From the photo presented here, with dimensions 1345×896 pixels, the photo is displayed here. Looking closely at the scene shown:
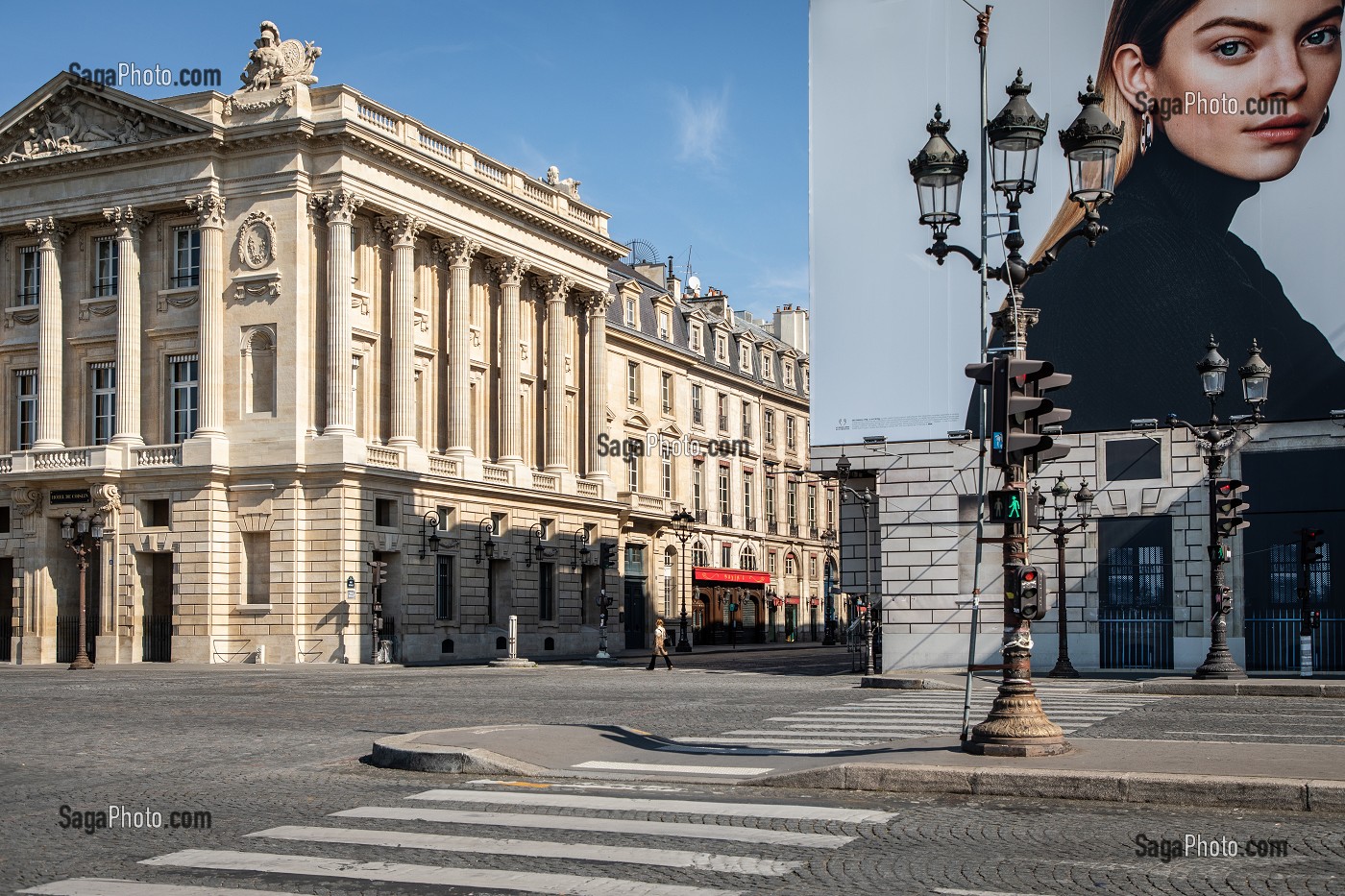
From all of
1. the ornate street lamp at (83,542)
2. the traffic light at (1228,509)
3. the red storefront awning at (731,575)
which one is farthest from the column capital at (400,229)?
the traffic light at (1228,509)

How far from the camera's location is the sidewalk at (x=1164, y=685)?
86.3 feet

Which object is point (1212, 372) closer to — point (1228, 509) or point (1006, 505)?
point (1228, 509)

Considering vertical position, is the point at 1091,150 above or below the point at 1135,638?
above

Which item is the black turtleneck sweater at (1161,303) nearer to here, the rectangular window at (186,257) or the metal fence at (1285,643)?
the metal fence at (1285,643)

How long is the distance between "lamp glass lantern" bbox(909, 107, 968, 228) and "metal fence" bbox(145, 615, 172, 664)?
4158 centimetres

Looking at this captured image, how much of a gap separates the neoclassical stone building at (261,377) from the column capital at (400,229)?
0.09m

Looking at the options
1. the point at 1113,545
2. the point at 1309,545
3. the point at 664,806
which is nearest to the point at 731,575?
the point at 1113,545

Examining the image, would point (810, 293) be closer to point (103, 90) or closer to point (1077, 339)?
point (1077, 339)

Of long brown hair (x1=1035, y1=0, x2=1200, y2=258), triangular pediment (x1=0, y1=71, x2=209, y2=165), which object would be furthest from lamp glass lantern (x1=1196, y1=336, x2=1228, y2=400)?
triangular pediment (x1=0, y1=71, x2=209, y2=165)

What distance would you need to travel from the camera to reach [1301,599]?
31.2 m

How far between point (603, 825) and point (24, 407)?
50.3 m

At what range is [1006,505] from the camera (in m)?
13.7

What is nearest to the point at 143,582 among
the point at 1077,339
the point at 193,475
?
the point at 193,475

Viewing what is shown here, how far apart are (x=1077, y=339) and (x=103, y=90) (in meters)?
35.1
